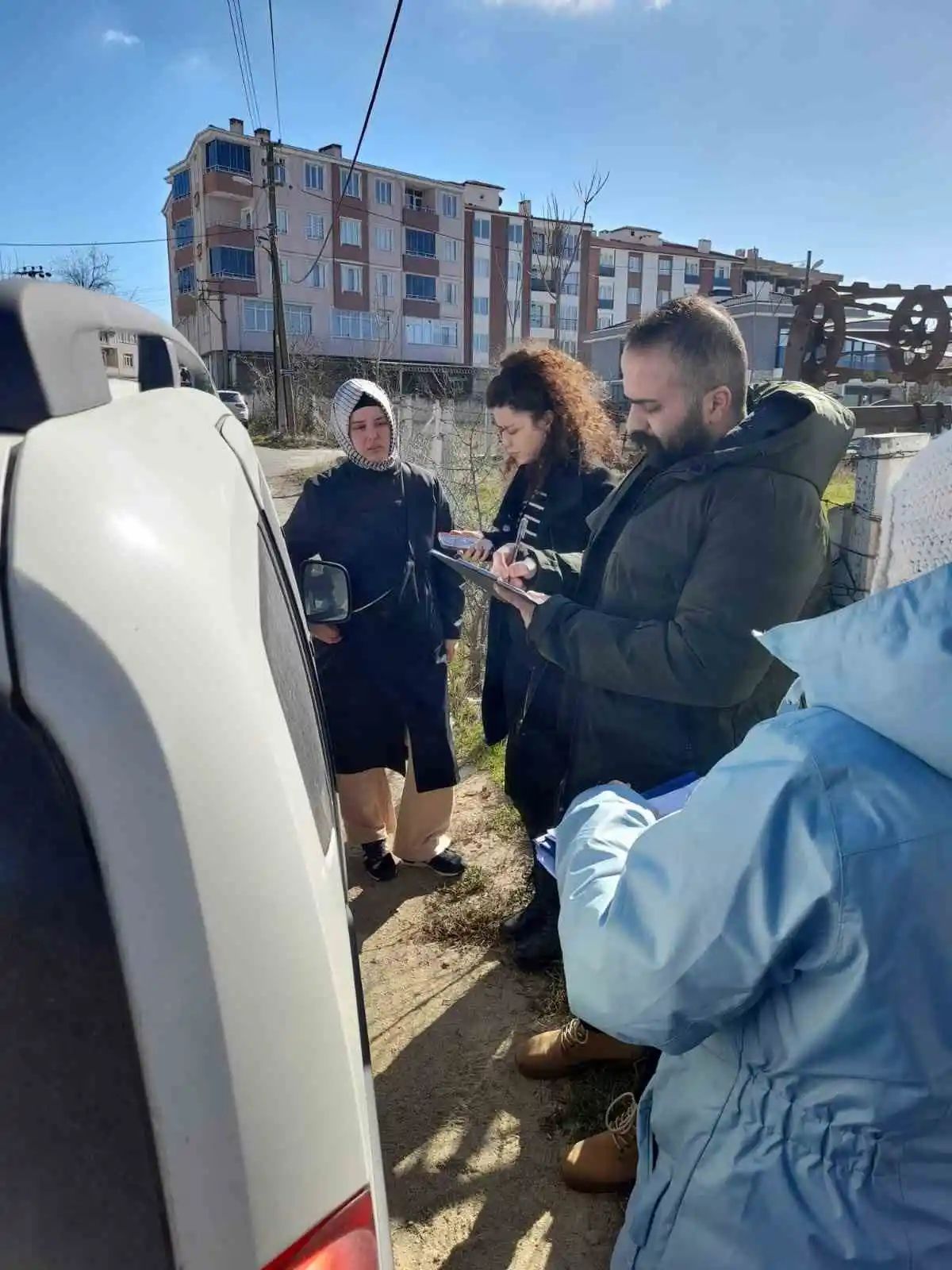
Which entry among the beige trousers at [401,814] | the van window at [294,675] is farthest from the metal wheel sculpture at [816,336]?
the van window at [294,675]

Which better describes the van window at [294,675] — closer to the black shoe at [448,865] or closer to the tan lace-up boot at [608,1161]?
the tan lace-up boot at [608,1161]

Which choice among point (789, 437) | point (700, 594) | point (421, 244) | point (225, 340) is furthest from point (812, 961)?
point (421, 244)

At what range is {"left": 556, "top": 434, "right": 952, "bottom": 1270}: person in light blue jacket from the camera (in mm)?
820

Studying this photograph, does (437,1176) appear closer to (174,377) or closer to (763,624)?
(763,624)

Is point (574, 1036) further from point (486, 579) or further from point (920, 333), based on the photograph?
point (920, 333)

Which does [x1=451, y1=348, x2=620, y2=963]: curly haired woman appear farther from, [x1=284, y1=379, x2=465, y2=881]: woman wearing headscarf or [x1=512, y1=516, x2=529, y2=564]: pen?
[x1=284, y1=379, x2=465, y2=881]: woman wearing headscarf

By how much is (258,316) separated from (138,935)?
46.0 m

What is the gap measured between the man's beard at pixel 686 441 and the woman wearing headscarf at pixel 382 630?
141cm

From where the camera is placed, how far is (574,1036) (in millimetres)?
2443

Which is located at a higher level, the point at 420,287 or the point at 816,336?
the point at 420,287

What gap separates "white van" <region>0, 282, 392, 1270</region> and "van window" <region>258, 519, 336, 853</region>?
0.91 feet

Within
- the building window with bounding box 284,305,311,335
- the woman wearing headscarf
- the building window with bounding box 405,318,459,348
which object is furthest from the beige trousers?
the building window with bounding box 405,318,459,348

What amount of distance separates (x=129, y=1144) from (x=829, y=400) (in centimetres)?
201

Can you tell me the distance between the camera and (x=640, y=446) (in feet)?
7.18
